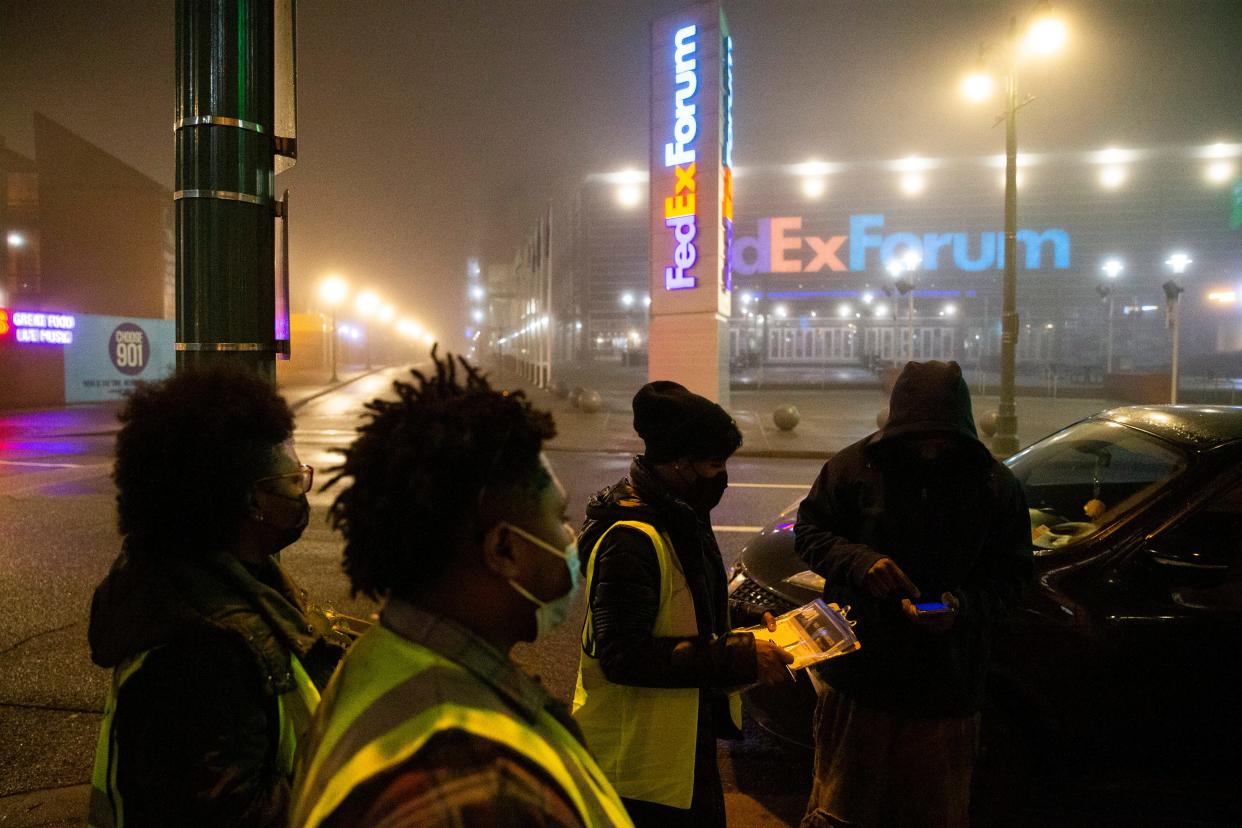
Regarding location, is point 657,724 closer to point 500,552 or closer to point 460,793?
point 500,552

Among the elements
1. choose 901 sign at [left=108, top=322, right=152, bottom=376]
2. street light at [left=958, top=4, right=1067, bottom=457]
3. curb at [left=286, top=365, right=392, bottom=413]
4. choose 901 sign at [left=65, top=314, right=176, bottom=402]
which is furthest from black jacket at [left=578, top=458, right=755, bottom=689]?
choose 901 sign at [left=108, top=322, right=152, bottom=376]

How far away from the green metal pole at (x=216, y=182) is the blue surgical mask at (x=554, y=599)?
1.90m

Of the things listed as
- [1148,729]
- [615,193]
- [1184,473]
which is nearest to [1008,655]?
[1148,729]

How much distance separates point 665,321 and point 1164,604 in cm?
1692

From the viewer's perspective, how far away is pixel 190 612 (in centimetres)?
153

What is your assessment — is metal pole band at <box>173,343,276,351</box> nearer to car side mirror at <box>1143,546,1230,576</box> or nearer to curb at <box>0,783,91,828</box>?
curb at <box>0,783,91,828</box>

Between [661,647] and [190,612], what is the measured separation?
→ 1094 millimetres

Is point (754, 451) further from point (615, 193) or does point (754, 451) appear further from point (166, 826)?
point (615, 193)

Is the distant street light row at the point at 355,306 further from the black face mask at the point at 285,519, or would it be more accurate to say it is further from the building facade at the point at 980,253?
the building facade at the point at 980,253

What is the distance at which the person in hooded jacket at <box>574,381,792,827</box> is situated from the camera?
2.16m

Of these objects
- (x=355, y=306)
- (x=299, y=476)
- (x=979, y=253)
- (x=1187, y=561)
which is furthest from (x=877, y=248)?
(x=299, y=476)

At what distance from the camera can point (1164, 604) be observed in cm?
333

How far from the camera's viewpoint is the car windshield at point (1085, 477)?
3.67 meters

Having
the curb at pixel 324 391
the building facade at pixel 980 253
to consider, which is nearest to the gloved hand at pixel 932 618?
the curb at pixel 324 391
